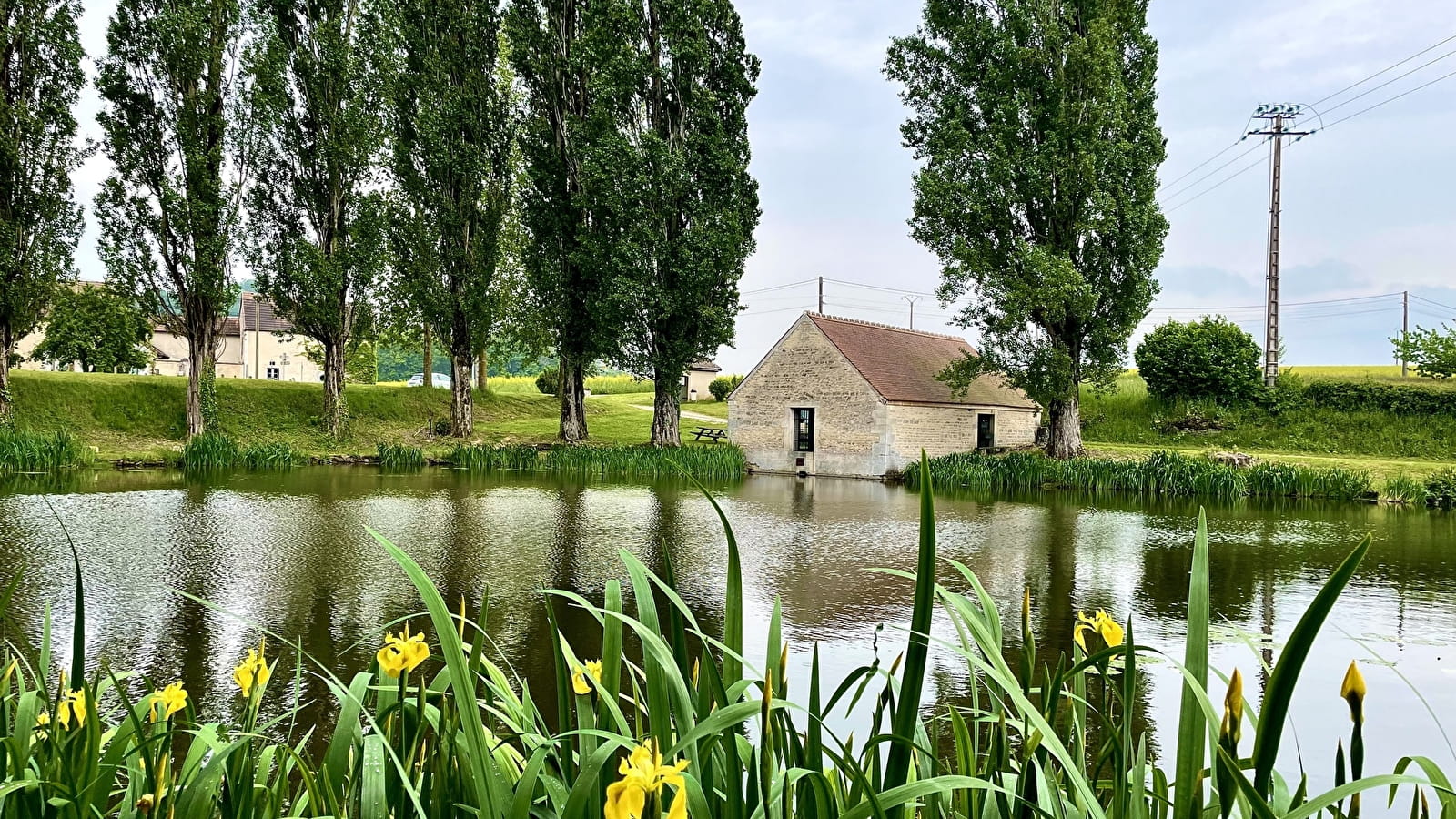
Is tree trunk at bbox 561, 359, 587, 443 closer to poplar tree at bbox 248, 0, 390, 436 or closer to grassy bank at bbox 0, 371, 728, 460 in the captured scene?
grassy bank at bbox 0, 371, 728, 460

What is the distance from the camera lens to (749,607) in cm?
758

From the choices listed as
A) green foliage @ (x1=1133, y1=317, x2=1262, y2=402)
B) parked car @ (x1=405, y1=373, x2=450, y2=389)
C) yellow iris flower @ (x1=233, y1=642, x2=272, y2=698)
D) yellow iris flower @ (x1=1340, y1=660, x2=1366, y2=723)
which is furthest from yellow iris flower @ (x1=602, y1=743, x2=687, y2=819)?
parked car @ (x1=405, y1=373, x2=450, y2=389)

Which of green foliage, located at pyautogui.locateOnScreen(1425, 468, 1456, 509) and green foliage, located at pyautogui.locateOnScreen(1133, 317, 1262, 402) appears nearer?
green foliage, located at pyautogui.locateOnScreen(1425, 468, 1456, 509)

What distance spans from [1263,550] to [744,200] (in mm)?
16777

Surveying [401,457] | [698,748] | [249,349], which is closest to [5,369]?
[401,457]

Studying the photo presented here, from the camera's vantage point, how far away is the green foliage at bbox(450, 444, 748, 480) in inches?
839

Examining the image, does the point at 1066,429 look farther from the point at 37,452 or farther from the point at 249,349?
the point at 249,349

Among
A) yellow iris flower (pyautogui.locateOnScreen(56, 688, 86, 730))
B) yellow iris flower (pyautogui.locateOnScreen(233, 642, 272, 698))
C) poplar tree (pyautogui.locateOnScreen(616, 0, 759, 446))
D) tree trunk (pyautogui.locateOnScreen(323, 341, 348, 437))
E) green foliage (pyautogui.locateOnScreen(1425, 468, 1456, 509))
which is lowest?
green foliage (pyautogui.locateOnScreen(1425, 468, 1456, 509))

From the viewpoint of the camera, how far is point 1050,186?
22.0m

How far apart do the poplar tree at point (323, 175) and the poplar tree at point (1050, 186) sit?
1580 cm

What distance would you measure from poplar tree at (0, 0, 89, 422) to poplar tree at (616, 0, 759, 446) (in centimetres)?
1401

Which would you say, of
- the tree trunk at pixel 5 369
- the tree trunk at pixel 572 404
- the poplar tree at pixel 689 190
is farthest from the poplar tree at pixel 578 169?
the tree trunk at pixel 5 369

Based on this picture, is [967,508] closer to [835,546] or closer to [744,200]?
[835,546]

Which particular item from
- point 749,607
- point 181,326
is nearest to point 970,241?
point 749,607
